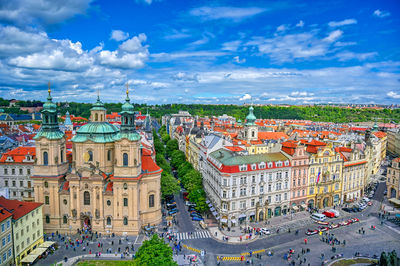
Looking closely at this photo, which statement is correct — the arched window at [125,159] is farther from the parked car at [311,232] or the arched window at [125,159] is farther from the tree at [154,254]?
the parked car at [311,232]

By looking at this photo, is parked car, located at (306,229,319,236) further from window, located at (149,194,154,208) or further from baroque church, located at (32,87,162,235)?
baroque church, located at (32,87,162,235)

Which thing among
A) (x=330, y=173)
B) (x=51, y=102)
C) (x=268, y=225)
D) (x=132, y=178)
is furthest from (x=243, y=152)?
(x=51, y=102)

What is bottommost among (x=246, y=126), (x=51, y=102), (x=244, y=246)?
(x=244, y=246)

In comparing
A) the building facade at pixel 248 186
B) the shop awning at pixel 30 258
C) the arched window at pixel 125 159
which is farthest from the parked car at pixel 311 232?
the shop awning at pixel 30 258

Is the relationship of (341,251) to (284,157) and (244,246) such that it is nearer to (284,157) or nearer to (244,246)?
(244,246)

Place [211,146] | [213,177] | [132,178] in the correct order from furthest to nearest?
[211,146] < [213,177] < [132,178]

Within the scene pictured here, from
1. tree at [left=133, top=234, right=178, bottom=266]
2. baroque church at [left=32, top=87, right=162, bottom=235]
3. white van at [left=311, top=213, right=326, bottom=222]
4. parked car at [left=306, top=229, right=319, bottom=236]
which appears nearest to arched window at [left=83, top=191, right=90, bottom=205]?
baroque church at [left=32, top=87, right=162, bottom=235]

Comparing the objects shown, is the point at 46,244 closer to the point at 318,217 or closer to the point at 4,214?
the point at 4,214
